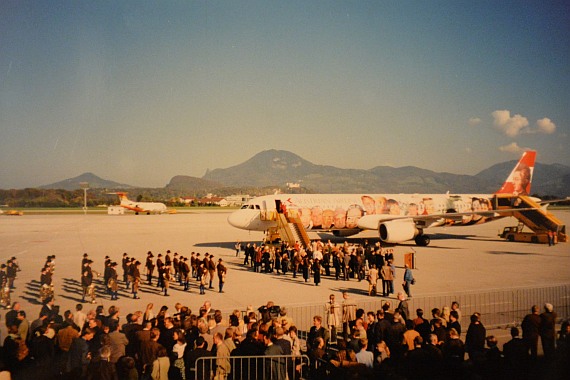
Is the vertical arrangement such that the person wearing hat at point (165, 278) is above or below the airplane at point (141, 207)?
below

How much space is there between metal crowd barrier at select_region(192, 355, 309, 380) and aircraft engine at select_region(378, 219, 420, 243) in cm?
2235

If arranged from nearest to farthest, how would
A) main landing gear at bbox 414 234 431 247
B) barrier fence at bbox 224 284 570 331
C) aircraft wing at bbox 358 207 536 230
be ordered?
barrier fence at bbox 224 284 570 331
aircraft wing at bbox 358 207 536 230
main landing gear at bbox 414 234 431 247

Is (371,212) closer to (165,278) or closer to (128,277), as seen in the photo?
(165,278)

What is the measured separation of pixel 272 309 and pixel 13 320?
5967mm

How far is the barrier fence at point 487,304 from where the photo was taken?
13922mm

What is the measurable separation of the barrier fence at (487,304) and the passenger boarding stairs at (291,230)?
34.1ft

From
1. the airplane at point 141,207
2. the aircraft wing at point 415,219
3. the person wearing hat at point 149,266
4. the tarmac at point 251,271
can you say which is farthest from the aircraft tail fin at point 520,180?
the airplane at point 141,207

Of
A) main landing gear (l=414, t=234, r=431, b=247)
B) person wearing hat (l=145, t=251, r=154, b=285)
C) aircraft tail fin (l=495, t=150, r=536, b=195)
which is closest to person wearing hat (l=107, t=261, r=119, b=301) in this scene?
person wearing hat (l=145, t=251, r=154, b=285)

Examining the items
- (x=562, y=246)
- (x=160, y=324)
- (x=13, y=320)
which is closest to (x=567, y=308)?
(x=160, y=324)

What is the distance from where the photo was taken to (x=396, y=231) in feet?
98.2

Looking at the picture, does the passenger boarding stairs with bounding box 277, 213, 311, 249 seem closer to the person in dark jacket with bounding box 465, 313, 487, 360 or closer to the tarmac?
the tarmac

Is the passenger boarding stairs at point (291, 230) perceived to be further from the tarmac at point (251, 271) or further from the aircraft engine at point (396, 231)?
the aircraft engine at point (396, 231)

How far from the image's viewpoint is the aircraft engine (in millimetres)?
29797

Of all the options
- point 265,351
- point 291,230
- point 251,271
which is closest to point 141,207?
point 291,230
